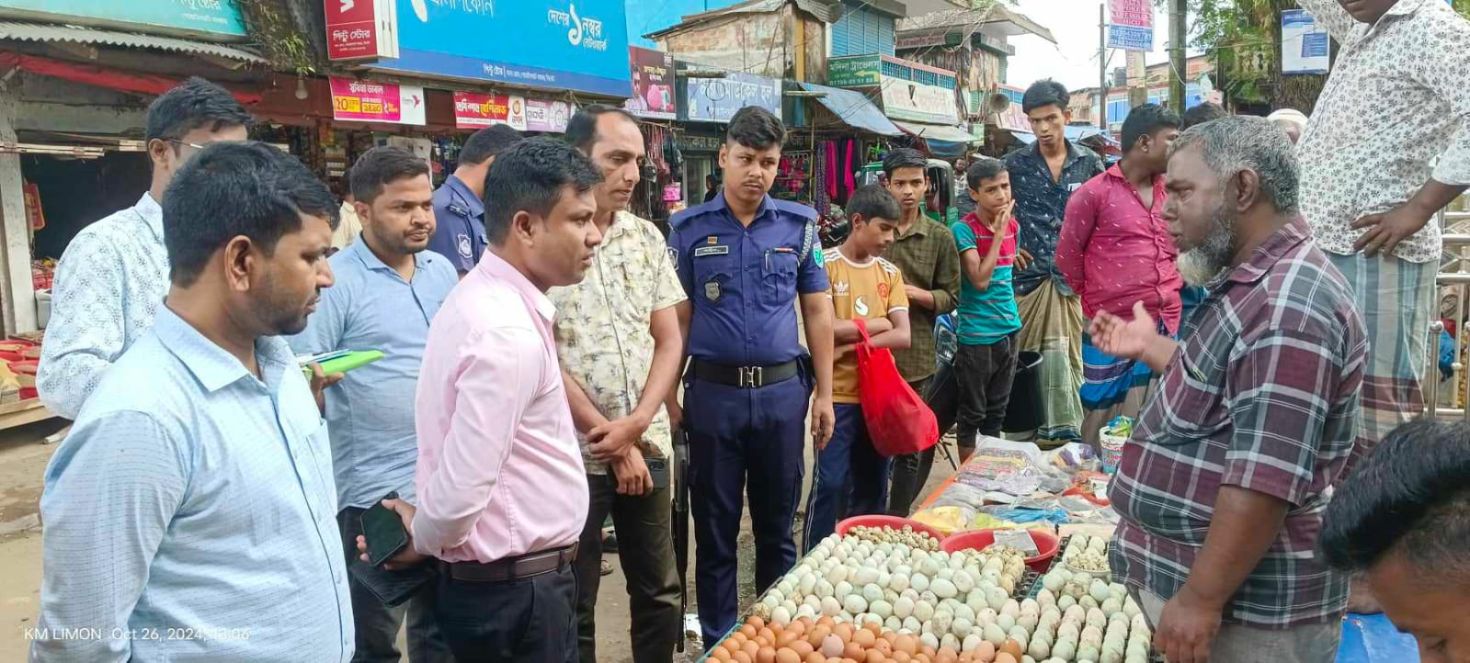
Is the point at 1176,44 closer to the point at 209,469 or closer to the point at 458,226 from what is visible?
the point at 458,226

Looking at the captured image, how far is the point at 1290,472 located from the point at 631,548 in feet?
6.87

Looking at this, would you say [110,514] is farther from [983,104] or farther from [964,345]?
[983,104]

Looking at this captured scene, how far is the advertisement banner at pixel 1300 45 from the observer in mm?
11648

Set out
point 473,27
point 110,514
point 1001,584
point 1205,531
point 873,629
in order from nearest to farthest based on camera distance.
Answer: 1. point 110,514
2. point 1205,531
3. point 873,629
4. point 1001,584
5. point 473,27

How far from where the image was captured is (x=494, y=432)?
2.05 meters

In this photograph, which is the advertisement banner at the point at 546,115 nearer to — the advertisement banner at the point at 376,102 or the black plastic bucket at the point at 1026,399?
the advertisement banner at the point at 376,102

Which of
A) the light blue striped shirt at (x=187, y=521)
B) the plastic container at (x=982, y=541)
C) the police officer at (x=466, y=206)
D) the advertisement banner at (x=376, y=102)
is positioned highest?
the advertisement banner at (x=376, y=102)

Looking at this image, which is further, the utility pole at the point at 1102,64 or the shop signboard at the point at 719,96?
the utility pole at the point at 1102,64

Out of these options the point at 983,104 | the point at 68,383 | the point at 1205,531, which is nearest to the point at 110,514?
the point at 68,383

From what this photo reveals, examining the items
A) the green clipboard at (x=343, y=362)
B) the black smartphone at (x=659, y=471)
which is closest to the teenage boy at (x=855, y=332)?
the black smartphone at (x=659, y=471)

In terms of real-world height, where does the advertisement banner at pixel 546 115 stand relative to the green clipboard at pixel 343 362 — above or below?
above

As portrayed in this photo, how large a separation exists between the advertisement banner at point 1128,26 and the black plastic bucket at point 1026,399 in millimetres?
9176

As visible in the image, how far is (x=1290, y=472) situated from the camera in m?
1.81

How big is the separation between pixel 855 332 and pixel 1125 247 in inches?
52.4
